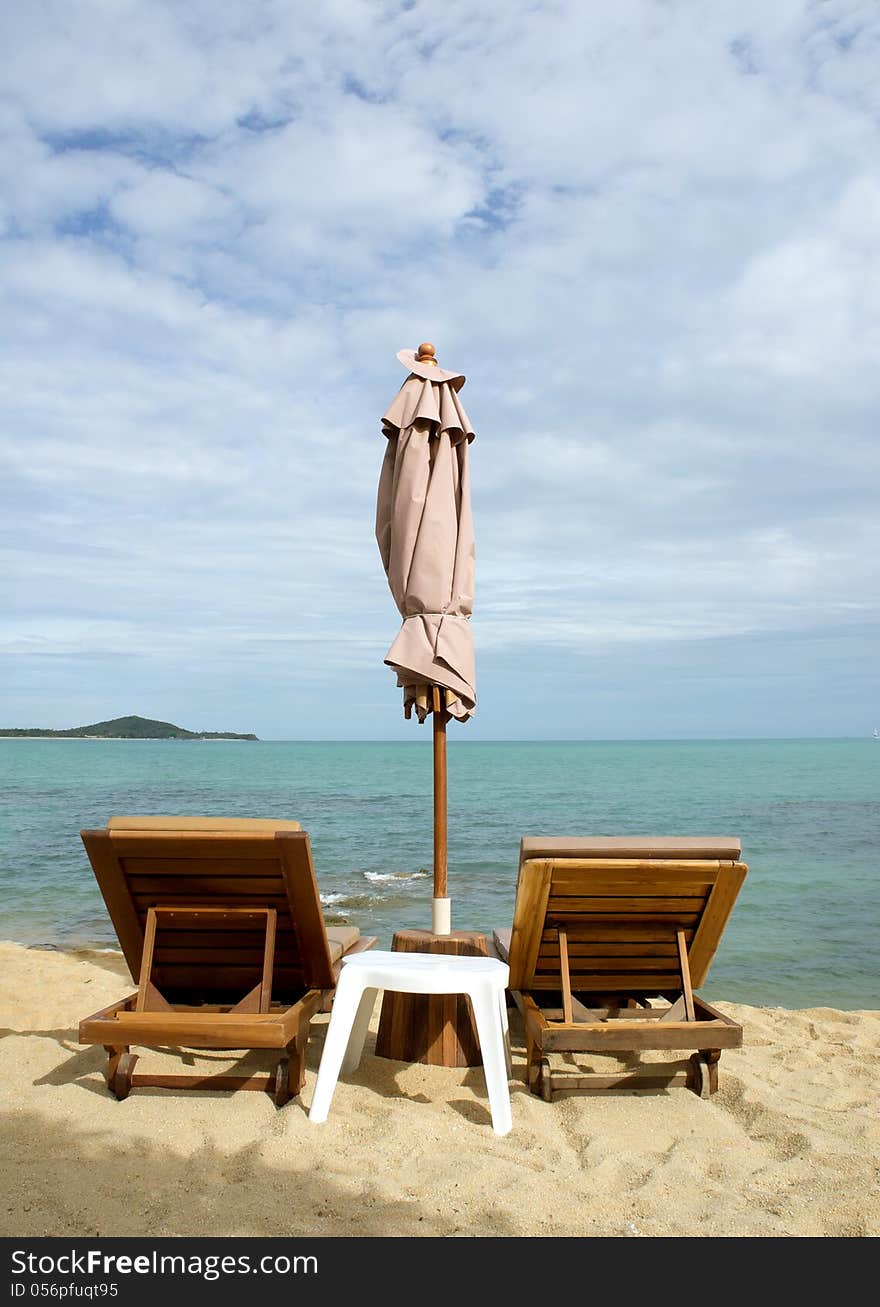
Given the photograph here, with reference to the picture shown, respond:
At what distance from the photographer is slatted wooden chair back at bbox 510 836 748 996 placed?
3523 mm

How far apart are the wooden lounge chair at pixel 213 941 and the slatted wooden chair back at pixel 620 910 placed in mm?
876

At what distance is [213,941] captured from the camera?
379cm

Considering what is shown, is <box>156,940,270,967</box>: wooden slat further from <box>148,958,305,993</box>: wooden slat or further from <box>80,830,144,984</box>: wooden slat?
<box>80,830,144,984</box>: wooden slat

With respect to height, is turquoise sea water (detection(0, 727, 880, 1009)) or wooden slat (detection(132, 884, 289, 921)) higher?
wooden slat (detection(132, 884, 289, 921))

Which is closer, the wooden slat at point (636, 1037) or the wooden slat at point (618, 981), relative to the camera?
the wooden slat at point (636, 1037)

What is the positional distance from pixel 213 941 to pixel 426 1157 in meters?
1.29

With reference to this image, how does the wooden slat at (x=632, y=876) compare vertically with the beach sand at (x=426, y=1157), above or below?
above

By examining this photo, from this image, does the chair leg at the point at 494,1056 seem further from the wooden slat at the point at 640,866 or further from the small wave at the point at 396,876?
the small wave at the point at 396,876

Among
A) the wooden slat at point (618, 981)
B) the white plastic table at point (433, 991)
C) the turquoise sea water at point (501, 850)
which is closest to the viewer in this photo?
the white plastic table at point (433, 991)

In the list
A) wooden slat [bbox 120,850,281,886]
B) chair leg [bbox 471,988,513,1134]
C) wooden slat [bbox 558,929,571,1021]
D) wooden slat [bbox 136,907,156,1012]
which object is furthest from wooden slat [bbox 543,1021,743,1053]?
wooden slat [bbox 136,907,156,1012]

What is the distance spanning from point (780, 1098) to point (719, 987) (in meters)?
3.48

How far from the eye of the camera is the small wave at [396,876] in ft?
40.9

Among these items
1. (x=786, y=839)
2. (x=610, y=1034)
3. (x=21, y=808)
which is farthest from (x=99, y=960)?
(x=21, y=808)

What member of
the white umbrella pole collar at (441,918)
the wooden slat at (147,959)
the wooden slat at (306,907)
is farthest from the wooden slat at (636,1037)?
the wooden slat at (147,959)
